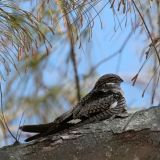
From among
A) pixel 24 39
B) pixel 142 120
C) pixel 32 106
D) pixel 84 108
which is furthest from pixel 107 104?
pixel 32 106

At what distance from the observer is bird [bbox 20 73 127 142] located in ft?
5.90

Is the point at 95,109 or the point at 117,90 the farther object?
the point at 117,90

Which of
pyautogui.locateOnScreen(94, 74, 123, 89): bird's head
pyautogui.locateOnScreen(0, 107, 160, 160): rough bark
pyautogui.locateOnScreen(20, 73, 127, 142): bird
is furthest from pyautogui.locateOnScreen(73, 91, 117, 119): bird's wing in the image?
pyautogui.locateOnScreen(0, 107, 160, 160): rough bark

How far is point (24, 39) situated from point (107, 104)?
56 cm

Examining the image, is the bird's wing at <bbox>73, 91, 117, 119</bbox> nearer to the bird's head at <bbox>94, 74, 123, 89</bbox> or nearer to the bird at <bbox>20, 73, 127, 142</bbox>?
the bird at <bbox>20, 73, 127, 142</bbox>

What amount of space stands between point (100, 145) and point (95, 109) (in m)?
0.70

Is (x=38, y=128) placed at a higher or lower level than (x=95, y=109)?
higher

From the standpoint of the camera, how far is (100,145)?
60.4 inches

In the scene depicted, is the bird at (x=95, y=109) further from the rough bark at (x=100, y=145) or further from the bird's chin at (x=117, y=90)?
the rough bark at (x=100, y=145)

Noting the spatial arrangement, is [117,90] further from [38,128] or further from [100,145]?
[100,145]

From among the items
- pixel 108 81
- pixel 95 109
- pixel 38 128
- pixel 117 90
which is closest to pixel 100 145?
pixel 38 128

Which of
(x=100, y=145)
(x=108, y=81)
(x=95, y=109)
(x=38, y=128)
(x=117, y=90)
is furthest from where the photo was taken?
(x=108, y=81)

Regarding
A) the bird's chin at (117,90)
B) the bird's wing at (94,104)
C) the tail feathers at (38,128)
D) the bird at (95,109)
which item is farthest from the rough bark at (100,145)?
the bird's chin at (117,90)

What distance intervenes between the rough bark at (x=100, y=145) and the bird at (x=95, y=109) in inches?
4.1
